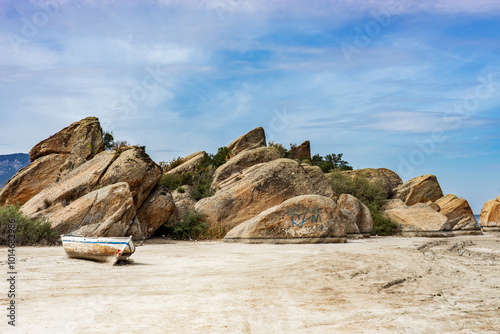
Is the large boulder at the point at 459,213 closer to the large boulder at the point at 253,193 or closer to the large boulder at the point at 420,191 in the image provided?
the large boulder at the point at 420,191

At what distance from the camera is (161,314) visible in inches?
251

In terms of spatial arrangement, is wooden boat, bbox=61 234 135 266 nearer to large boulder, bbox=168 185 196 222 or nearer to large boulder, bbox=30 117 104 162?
large boulder, bbox=168 185 196 222

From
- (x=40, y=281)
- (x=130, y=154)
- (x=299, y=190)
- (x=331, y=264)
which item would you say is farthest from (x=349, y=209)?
(x=40, y=281)

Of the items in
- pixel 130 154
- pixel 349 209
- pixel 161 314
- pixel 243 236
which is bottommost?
pixel 161 314

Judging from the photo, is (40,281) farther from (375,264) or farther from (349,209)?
(349,209)

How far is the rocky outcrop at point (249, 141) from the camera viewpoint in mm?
44250

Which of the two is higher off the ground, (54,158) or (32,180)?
(54,158)

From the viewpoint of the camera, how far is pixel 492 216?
36.7 meters

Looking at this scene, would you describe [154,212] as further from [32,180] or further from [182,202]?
[32,180]

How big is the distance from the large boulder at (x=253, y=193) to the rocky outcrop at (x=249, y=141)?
776 inches

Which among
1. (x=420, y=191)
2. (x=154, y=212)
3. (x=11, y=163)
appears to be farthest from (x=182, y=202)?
(x=11, y=163)

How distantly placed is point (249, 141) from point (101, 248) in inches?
1344

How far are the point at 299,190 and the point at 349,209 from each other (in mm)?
3862

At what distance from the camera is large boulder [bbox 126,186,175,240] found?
67.1ft
